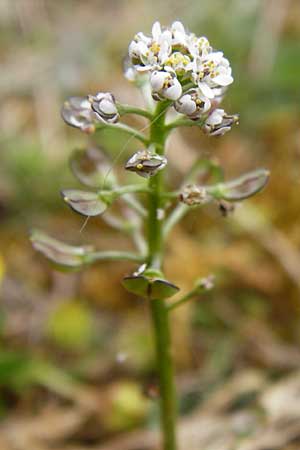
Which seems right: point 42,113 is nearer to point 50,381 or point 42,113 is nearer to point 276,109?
point 276,109

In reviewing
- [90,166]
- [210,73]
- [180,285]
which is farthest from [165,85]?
[180,285]

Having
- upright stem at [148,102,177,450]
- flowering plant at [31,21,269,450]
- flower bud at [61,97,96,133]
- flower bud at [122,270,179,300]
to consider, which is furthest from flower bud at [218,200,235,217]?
flower bud at [61,97,96,133]

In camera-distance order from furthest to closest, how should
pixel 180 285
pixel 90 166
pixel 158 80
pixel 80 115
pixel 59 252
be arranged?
→ 1. pixel 180 285
2. pixel 90 166
3. pixel 59 252
4. pixel 80 115
5. pixel 158 80

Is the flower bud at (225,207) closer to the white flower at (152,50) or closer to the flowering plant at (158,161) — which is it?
the flowering plant at (158,161)

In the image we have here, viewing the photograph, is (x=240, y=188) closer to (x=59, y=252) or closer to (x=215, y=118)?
(x=215, y=118)

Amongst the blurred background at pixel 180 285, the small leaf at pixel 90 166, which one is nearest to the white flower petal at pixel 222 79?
the blurred background at pixel 180 285

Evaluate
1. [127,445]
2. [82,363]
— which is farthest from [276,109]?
[127,445]
